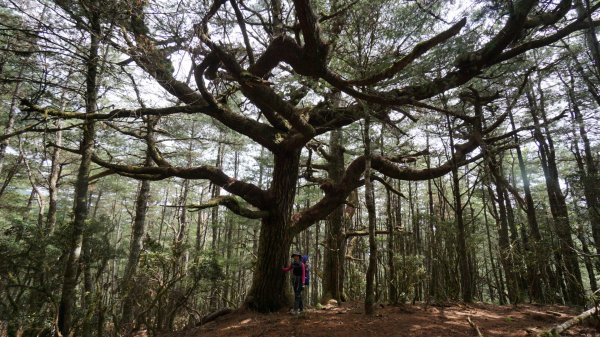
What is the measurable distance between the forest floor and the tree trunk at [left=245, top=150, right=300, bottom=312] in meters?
0.32

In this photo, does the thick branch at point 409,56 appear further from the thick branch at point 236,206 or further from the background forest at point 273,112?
the thick branch at point 236,206

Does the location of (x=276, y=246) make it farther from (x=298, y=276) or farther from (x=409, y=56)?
(x=409, y=56)

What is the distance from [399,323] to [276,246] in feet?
9.23

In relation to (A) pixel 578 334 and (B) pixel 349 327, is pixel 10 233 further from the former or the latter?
(A) pixel 578 334

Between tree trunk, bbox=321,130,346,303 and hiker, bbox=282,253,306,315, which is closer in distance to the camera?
hiker, bbox=282,253,306,315

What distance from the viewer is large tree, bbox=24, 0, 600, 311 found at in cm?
399

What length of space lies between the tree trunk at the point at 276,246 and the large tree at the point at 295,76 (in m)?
0.02

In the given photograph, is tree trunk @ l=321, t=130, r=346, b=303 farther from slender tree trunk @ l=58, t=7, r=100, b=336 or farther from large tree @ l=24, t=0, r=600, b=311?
slender tree trunk @ l=58, t=7, r=100, b=336

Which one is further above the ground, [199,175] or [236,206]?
[199,175]

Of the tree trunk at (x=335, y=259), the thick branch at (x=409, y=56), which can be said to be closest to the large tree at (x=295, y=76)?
the thick branch at (x=409, y=56)

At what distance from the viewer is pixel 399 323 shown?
4.88 meters

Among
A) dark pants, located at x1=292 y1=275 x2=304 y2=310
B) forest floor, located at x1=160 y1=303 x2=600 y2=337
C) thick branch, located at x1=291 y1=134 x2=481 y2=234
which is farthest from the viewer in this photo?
thick branch, located at x1=291 y1=134 x2=481 y2=234

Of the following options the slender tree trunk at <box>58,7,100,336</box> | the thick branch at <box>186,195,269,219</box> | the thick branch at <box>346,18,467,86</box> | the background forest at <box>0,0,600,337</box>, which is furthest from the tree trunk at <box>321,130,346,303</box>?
the slender tree trunk at <box>58,7,100,336</box>

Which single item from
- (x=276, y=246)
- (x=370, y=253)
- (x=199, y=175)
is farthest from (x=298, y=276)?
(x=199, y=175)
